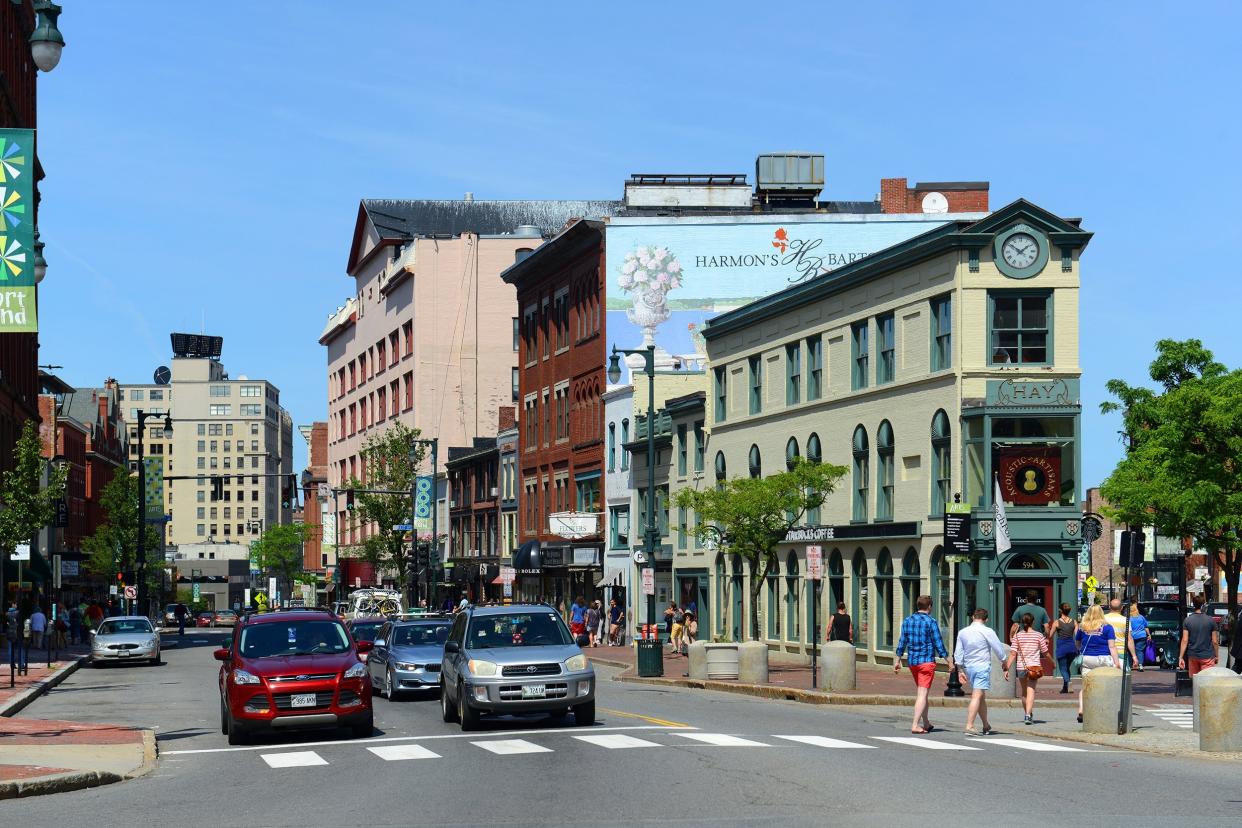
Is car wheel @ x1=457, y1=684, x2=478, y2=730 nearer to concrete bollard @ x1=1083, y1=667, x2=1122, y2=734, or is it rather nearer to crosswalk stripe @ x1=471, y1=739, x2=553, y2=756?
crosswalk stripe @ x1=471, y1=739, x2=553, y2=756

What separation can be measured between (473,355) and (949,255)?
218 feet

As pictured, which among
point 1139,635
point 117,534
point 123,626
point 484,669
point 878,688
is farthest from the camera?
point 117,534

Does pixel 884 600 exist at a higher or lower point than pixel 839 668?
higher

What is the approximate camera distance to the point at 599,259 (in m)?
71.7

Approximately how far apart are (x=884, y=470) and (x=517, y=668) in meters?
23.1

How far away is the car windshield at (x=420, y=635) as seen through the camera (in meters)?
33.5

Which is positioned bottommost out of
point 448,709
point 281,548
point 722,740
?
point 281,548

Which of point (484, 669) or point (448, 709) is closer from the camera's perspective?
point (484, 669)

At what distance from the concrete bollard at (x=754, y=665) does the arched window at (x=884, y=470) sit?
908 centimetres

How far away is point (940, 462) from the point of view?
4200cm

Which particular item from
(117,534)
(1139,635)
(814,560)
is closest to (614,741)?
(814,560)

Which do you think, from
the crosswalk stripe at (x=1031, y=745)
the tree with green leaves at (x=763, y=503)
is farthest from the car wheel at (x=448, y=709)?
the tree with green leaves at (x=763, y=503)

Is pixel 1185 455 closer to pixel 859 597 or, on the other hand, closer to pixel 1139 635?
pixel 1139 635

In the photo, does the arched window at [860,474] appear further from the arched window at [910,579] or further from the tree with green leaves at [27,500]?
the tree with green leaves at [27,500]
